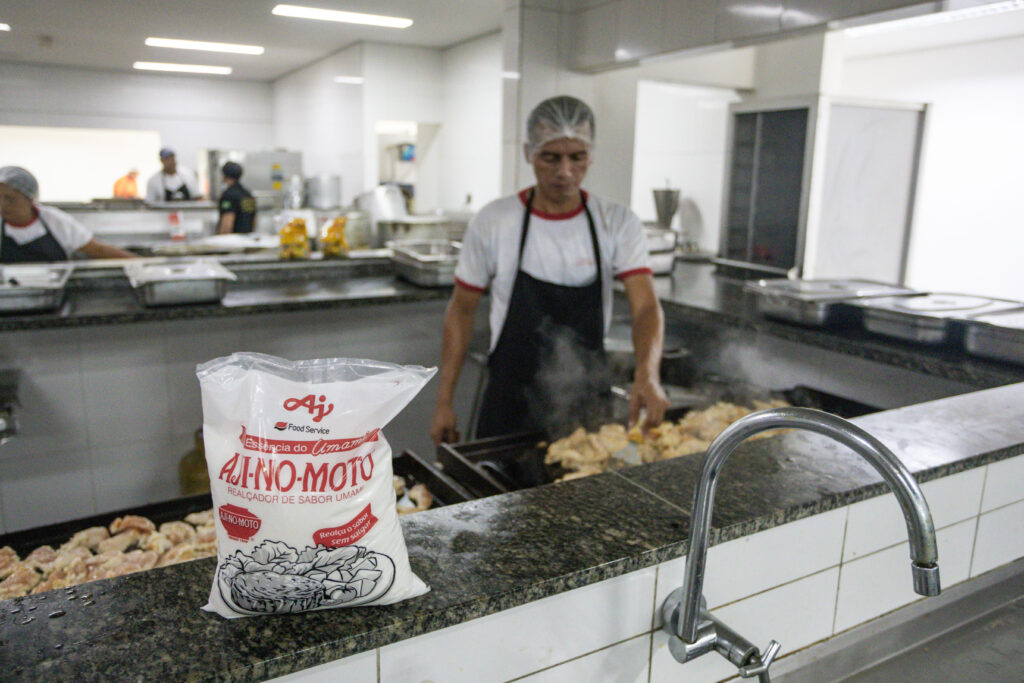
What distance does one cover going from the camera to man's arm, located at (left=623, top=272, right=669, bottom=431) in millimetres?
2402

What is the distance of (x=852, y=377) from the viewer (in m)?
2.93

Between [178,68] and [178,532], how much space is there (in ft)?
33.7

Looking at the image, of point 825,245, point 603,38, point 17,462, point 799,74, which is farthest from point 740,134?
point 17,462

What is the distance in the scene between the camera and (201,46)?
27.0 feet

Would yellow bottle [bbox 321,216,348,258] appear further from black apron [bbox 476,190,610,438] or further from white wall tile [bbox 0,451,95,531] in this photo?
black apron [bbox 476,190,610,438]

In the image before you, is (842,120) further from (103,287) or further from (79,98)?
(79,98)

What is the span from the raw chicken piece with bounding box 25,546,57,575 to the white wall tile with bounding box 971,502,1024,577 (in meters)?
1.89

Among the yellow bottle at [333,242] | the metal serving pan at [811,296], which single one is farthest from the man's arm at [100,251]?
the metal serving pan at [811,296]

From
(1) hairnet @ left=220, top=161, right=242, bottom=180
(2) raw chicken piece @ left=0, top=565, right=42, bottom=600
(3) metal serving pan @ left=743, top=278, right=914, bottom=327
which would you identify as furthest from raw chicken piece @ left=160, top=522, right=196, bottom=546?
(1) hairnet @ left=220, top=161, right=242, bottom=180

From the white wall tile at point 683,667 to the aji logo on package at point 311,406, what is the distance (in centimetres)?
65

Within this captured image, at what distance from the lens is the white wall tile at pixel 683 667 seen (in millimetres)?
1138

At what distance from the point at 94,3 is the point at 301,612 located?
6.94 meters

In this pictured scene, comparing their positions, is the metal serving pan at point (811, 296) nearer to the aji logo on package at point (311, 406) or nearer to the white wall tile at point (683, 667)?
the white wall tile at point (683, 667)

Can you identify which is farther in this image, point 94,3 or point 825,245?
point 94,3
